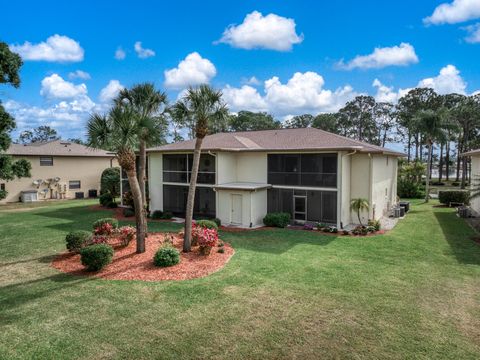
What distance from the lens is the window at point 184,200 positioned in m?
22.4

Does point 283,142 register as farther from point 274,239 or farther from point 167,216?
point 167,216

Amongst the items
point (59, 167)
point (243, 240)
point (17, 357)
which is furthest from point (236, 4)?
point (59, 167)

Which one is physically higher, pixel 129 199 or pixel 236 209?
pixel 129 199

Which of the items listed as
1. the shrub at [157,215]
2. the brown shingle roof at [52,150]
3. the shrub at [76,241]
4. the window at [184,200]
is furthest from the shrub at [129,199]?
the shrub at [76,241]

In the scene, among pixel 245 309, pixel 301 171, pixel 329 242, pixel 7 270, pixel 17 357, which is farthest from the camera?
pixel 301 171

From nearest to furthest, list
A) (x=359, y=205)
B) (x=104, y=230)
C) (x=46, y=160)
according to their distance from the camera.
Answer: (x=104, y=230) → (x=359, y=205) → (x=46, y=160)

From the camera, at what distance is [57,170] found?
3462 cm

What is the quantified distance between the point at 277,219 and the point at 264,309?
35.5 ft

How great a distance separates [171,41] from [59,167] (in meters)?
21.1

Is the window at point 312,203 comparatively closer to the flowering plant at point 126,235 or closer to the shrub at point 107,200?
the flowering plant at point 126,235

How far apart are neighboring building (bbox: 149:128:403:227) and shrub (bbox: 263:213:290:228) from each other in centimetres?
81

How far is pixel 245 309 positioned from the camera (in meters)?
8.50

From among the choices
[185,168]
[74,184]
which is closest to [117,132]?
[185,168]

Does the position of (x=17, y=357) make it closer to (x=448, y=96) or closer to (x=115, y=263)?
(x=115, y=263)
